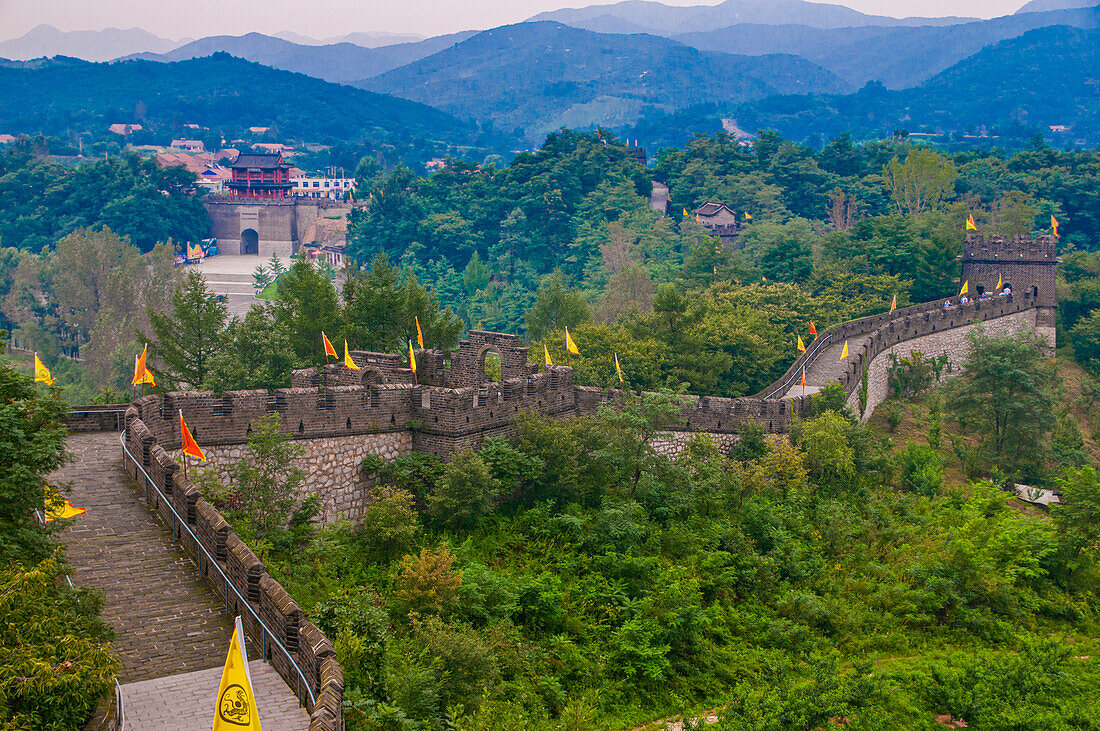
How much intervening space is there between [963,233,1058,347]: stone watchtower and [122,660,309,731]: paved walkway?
141 feet

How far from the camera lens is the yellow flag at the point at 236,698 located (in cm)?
864

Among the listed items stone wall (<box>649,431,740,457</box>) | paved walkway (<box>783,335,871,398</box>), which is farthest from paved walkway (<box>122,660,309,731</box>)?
paved walkway (<box>783,335,871,398</box>)

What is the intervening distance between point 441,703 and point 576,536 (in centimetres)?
708

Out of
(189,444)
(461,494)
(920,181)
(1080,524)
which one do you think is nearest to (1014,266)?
(920,181)

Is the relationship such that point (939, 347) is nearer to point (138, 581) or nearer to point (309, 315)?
point (309, 315)

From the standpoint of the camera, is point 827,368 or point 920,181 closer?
point 827,368

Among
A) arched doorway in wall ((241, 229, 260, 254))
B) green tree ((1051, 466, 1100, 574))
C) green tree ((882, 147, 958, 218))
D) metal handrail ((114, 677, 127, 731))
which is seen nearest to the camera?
metal handrail ((114, 677, 127, 731))

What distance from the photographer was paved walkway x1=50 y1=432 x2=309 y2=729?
11391 mm

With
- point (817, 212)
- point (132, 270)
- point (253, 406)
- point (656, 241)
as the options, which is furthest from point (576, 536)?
point (817, 212)

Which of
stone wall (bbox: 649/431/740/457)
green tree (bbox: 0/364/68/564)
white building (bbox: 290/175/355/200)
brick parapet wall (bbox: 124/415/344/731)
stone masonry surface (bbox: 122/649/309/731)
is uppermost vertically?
white building (bbox: 290/175/355/200)

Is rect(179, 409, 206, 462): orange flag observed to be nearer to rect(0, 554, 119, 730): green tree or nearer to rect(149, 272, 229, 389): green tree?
rect(0, 554, 119, 730): green tree

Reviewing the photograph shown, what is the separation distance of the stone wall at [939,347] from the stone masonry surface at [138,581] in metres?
22.3

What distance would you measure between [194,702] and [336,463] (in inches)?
340

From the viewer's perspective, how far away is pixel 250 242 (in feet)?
356
